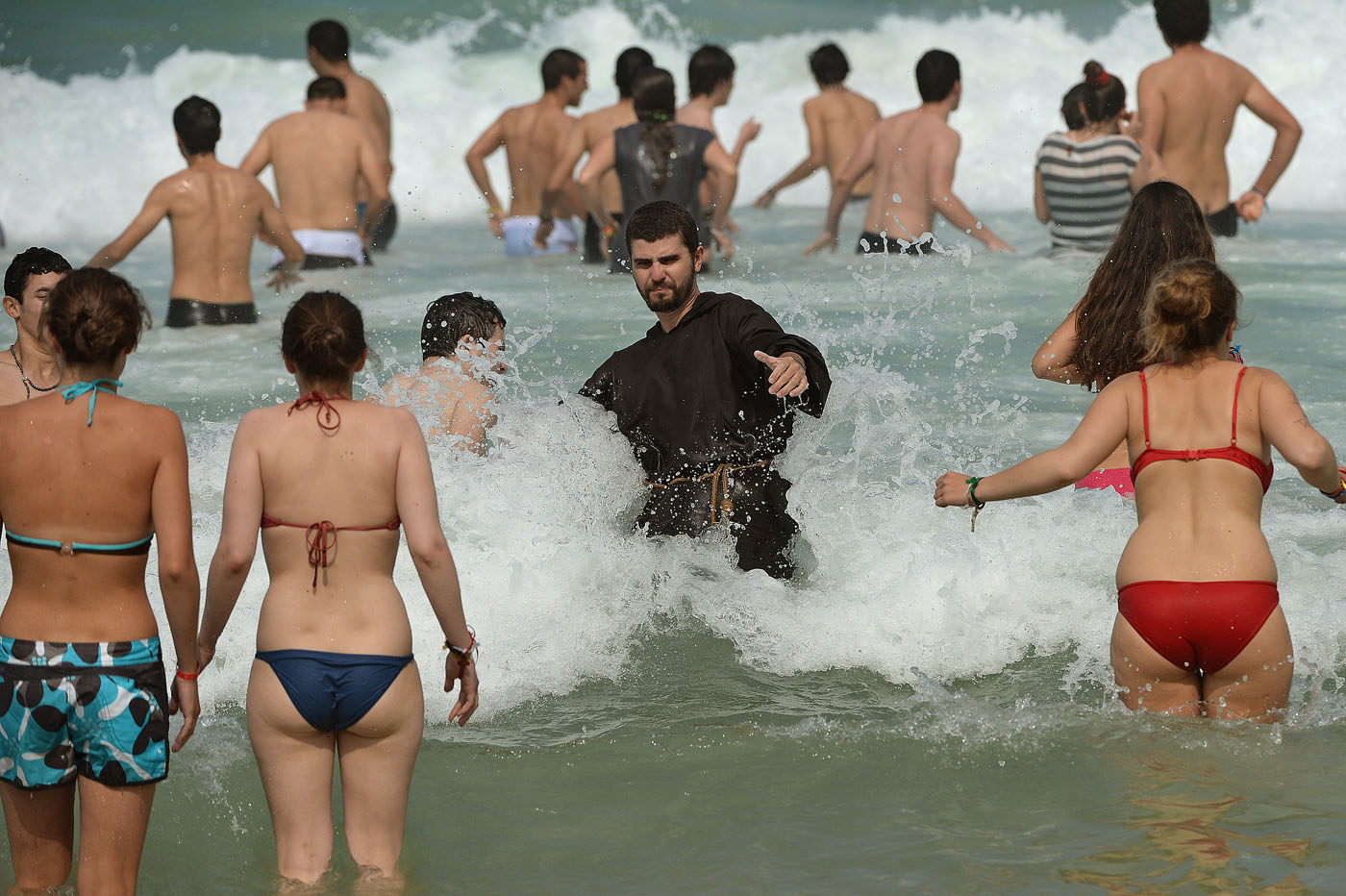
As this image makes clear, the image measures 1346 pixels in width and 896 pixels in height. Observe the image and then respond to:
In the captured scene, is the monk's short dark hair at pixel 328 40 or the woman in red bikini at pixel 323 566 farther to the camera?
the monk's short dark hair at pixel 328 40

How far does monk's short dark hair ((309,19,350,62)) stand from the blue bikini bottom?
8997 mm

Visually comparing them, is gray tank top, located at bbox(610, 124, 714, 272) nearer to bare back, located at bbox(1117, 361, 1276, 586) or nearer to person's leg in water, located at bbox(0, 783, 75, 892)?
bare back, located at bbox(1117, 361, 1276, 586)

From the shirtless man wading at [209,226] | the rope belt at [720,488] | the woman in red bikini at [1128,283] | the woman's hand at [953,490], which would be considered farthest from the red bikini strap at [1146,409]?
the shirtless man wading at [209,226]

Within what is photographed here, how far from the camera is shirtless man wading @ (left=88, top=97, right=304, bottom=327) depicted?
8.60 meters

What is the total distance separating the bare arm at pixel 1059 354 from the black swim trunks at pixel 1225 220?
5.55 metres

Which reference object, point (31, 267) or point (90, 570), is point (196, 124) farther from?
point (90, 570)

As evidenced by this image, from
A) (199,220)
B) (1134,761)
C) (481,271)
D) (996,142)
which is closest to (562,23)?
(996,142)

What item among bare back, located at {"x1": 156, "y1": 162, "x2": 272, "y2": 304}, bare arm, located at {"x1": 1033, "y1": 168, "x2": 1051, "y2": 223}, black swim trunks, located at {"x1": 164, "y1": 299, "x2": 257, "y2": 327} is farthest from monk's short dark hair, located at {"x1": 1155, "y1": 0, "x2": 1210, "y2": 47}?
black swim trunks, located at {"x1": 164, "y1": 299, "x2": 257, "y2": 327}

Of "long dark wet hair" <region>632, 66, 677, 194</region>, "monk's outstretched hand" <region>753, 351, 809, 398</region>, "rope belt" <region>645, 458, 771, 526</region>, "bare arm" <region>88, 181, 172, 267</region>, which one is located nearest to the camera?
"monk's outstretched hand" <region>753, 351, 809, 398</region>

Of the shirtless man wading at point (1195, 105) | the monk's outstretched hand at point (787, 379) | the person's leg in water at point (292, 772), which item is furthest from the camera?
the shirtless man wading at point (1195, 105)

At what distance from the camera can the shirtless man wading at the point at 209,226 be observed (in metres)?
8.60

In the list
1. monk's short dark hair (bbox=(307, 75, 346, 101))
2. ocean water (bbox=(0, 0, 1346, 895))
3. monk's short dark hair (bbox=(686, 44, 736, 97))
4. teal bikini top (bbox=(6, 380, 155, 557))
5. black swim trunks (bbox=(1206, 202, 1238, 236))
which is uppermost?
monk's short dark hair (bbox=(686, 44, 736, 97))

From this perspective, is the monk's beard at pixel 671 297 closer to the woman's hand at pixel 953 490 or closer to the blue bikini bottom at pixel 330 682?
the woman's hand at pixel 953 490

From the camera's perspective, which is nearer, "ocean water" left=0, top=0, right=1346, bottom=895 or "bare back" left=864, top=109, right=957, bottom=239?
"ocean water" left=0, top=0, right=1346, bottom=895
